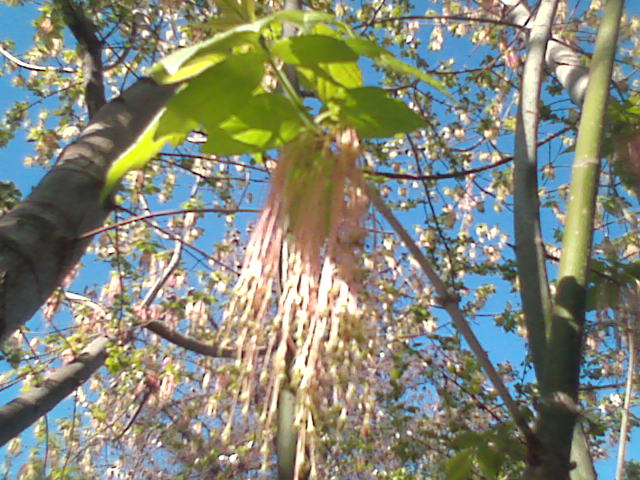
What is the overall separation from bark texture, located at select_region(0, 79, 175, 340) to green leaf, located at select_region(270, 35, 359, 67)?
0.86 meters

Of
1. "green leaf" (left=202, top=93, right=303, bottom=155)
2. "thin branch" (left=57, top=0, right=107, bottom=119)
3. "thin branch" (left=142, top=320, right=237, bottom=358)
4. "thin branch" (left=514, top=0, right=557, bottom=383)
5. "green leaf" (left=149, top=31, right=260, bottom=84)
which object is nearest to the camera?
"green leaf" (left=149, top=31, right=260, bottom=84)

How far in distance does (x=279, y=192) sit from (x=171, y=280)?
3680 mm

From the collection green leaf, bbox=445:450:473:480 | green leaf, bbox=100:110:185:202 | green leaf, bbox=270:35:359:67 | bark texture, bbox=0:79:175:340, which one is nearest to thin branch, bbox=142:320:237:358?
bark texture, bbox=0:79:175:340

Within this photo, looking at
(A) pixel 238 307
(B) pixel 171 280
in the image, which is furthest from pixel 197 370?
(A) pixel 238 307

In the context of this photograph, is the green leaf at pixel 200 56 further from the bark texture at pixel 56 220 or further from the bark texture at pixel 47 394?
the bark texture at pixel 47 394

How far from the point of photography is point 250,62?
0.52 m

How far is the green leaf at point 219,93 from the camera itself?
515 mm

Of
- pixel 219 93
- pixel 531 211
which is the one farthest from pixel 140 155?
pixel 531 211

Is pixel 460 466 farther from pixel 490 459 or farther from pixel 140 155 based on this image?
pixel 140 155

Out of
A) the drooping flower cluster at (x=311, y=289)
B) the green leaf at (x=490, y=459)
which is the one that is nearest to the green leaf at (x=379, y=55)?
the drooping flower cluster at (x=311, y=289)

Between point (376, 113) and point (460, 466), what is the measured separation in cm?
50

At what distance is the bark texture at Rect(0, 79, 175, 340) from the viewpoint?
113 centimetres

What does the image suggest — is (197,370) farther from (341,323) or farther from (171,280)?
(341,323)

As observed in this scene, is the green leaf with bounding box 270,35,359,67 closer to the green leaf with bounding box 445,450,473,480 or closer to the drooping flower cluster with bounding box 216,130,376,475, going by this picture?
the drooping flower cluster with bounding box 216,130,376,475
